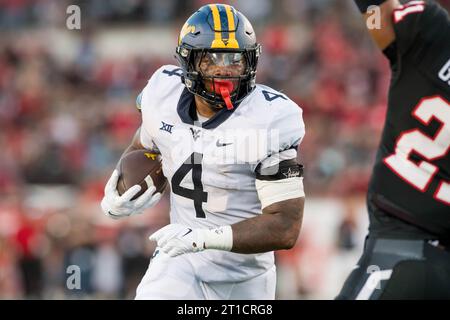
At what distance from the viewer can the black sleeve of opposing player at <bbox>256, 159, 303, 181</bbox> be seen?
4066mm

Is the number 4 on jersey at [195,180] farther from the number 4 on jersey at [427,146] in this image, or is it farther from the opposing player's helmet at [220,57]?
the number 4 on jersey at [427,146]

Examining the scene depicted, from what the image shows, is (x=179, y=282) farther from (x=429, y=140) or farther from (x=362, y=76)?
(x=362, y=76)

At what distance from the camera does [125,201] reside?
4402mm

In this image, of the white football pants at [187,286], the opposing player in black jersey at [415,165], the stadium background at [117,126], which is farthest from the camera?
the stadium background at [117,126]

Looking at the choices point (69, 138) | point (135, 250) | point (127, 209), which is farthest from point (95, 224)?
point (127, 209)

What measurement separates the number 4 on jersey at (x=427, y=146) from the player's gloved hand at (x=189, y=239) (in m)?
0.80

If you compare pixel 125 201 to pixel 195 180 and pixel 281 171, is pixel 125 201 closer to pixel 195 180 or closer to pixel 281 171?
pixel 195 180

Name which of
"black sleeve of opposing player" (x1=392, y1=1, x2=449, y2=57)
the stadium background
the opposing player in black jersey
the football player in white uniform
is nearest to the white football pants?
the football player in white uniform

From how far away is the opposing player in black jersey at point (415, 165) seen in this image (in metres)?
3.71

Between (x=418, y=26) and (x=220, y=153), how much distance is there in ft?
3.37

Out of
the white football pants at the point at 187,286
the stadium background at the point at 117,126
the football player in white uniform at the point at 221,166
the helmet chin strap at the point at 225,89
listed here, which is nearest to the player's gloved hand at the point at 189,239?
the football player in white uniform at the point at 221,166

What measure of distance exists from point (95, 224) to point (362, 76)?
12.6 ft

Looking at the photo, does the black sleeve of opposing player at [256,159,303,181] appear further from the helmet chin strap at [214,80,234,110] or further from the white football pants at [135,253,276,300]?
the white football pants at [135,253,276,300]
